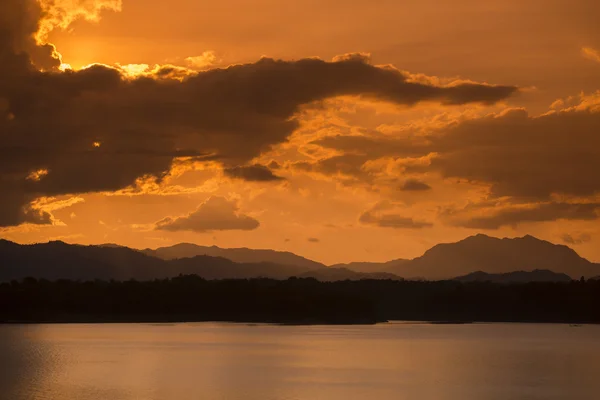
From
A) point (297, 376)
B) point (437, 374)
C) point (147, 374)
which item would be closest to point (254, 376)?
point (297, 376)

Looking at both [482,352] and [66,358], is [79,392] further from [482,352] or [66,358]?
[482,352]

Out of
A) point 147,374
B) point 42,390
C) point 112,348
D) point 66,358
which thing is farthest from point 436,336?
point 42,390

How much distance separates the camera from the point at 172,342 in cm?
15912

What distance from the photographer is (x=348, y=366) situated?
109 m

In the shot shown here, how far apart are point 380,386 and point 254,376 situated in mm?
15160

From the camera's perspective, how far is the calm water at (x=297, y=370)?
264ft

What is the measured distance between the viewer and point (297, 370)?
104m

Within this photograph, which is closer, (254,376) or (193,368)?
(254,376)

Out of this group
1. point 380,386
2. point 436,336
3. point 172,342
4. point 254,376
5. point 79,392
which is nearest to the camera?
point 79,392

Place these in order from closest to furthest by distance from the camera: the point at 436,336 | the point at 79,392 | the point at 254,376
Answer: the point at 79,392
the point at 254,376
the point at 436,336

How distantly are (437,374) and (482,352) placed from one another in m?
39.4

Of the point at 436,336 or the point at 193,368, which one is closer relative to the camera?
the point at 193,368

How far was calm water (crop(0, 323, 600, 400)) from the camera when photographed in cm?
8044

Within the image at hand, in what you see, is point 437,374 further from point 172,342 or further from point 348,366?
point 172,342
